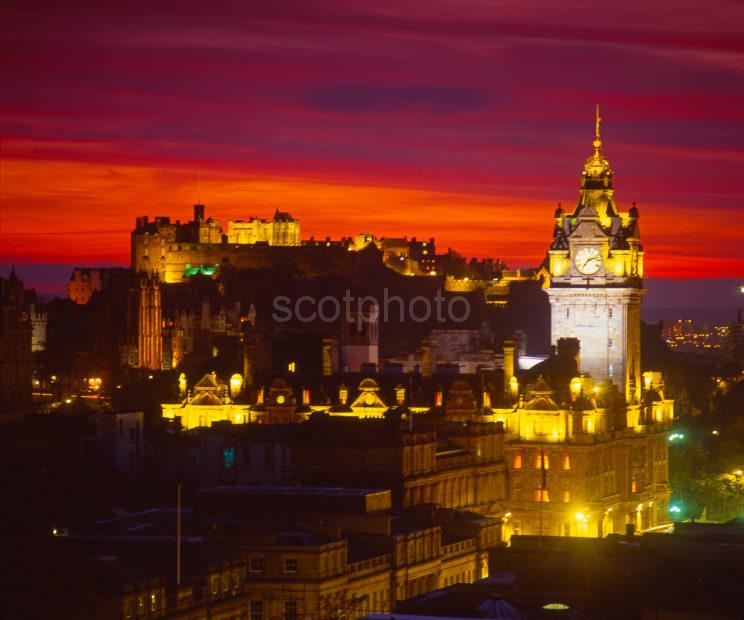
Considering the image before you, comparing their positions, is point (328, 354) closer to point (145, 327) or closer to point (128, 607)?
point (145, 327)

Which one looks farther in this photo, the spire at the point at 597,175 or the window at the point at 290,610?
the spire at the point at 597,175

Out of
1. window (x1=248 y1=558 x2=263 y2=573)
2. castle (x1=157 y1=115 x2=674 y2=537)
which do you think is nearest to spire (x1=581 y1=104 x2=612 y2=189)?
castle (x1=157 y1=115 x2=674 y2=537)

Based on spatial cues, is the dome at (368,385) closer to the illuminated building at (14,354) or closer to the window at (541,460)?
the window at (541,460)

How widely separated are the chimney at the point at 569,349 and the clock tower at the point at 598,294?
192 inches

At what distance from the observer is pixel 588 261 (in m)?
140

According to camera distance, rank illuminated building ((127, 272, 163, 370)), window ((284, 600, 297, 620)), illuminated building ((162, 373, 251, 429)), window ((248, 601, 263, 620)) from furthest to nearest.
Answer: illuminated building ((127, 272, 163, 370)), illuminated building ((162, 373, 251, 429)), window ((284, 600, 297, 620)), window ((248, 601, 263, 620))

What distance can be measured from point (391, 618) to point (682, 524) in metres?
32.5

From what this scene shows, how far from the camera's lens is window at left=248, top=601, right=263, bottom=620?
84.6 metres

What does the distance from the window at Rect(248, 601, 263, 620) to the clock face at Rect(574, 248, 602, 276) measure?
2231 inches

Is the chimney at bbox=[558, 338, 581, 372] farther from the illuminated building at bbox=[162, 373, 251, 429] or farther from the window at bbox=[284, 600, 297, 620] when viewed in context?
the window at bbox=[284, 600, 297, 620]

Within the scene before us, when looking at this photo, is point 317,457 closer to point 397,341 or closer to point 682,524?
Answer: point 682,524

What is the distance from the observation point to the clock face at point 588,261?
139500 mm

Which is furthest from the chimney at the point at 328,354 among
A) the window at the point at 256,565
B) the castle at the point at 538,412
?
the window at the point at 256,565

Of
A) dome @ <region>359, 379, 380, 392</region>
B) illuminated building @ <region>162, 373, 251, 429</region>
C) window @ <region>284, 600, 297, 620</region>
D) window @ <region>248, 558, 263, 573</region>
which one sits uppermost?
dome @ <region>359, 379, 380, 392</region>
